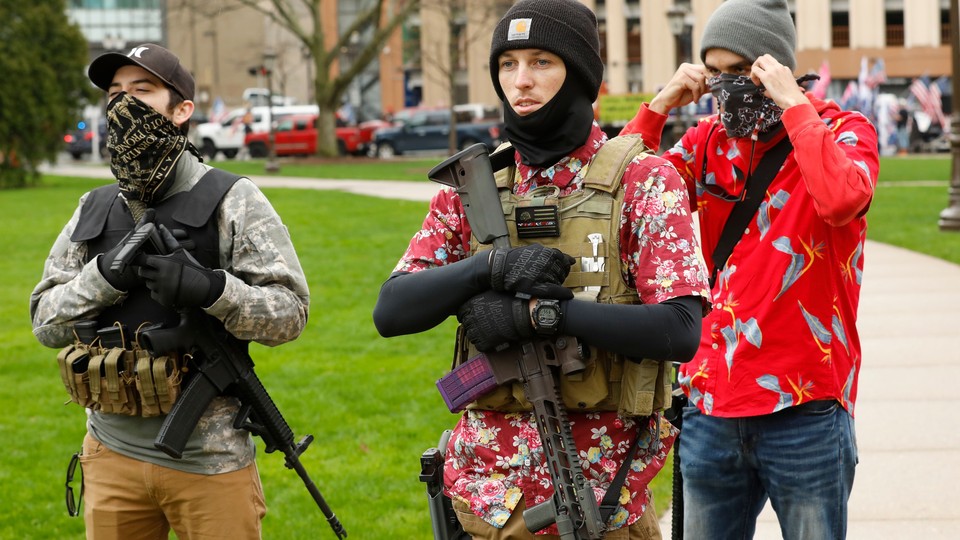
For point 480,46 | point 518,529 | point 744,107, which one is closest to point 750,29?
point 744,107

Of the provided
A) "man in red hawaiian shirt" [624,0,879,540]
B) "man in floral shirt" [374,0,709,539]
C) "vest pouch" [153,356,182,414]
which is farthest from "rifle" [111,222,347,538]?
"man in red hawaiian shirt" [624,0,879,540]

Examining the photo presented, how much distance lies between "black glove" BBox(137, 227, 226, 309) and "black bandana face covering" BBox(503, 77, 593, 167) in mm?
1028

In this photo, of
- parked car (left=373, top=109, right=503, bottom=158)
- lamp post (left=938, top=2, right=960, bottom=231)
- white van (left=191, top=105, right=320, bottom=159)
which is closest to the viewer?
lamp post (left=938, top=2, right=960, bottom=231)

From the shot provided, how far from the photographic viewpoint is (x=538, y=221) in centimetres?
282

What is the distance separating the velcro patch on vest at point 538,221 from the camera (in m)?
2.80

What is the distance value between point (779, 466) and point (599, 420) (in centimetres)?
72

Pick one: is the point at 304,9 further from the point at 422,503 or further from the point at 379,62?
the point at 422,503

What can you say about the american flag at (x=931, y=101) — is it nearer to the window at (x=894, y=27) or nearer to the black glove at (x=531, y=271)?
the window at (x=894, y=27)

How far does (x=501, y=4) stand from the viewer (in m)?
49.3

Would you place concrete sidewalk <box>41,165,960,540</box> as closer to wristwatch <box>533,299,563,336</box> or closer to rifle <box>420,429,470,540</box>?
rifle <box>420,429,470,540</box>

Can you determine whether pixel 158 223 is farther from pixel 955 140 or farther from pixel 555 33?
pixel 955 140

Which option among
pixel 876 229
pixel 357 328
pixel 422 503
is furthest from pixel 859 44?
pixel 422 503

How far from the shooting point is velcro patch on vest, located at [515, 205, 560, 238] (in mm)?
2805

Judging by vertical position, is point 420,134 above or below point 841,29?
below
